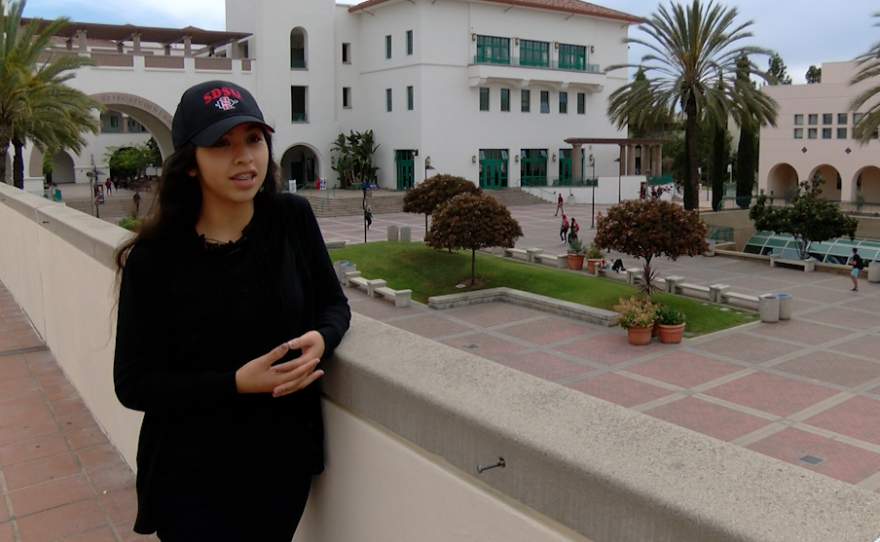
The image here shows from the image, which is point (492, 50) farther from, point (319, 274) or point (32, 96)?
point (319, 274)

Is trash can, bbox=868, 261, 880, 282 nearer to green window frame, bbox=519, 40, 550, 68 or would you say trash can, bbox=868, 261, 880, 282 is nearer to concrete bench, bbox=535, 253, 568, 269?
concrete bench, bbox=535, 253, 568, 269

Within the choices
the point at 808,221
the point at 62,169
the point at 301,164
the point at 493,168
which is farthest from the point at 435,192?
the point at 62,169

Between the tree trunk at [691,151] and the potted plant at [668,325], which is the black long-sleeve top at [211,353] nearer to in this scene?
the potted plant at [668,325]

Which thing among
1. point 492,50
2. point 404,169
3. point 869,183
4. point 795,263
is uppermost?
point 492,50

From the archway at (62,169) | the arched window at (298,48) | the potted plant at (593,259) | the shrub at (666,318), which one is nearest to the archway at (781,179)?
the arched window at (298,48)

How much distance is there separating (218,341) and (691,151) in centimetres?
3498

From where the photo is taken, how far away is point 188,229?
2.34 m

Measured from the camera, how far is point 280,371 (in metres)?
2.19

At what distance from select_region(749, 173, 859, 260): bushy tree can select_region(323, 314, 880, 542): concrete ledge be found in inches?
1250

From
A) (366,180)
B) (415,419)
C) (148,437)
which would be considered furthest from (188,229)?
(366,180)

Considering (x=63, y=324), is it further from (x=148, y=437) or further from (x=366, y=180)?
(x=366, y=180)

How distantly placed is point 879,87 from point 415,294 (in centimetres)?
1880

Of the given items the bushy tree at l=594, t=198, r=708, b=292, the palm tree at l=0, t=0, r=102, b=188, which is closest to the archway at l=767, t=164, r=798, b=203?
the bushy tree at l=594, t=198, r=708, b=292

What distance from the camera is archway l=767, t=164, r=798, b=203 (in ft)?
189
